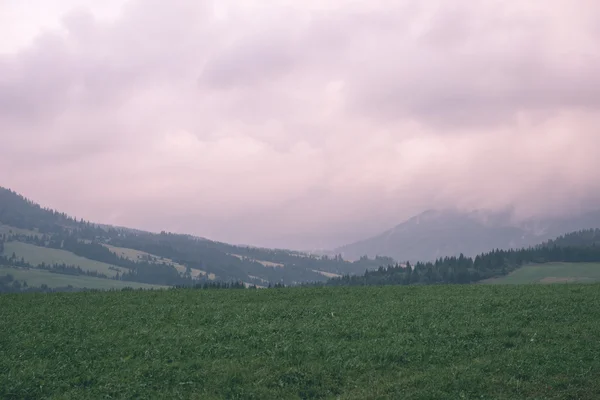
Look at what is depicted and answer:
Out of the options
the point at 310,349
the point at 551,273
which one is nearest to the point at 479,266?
the point at 551,273

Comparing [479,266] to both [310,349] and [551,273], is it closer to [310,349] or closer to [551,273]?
[551,273]

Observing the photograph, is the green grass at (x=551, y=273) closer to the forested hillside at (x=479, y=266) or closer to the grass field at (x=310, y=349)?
the forested hillside at (x=479, y=266)

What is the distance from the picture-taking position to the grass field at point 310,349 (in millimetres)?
23312

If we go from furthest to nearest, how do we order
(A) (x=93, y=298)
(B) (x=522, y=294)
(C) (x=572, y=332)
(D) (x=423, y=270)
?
(D) (x=423, y=270) → (A) (x=93, y=298) → (B) (x=522, y=294) → (C) (x=572, y=332)

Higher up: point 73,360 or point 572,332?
point 572,332

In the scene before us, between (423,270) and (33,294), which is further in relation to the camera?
(423,270)

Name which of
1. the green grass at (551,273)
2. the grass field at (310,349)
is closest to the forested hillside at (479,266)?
the green grass at (551,273)

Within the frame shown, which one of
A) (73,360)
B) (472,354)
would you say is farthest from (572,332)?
(73,360)

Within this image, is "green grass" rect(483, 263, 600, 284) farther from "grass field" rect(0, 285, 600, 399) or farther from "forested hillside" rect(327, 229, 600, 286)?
"grass field" rect(0, 285, 600, 399)

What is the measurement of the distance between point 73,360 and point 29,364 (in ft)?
5.83

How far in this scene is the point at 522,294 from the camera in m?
43.3

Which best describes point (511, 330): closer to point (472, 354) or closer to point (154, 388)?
point (472, 354)

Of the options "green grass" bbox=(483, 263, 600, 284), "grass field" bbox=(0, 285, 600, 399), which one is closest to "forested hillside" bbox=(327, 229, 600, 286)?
"green grass" bbox=(483, 263, 600, 284)

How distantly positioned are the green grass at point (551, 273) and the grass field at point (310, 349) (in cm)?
8720
